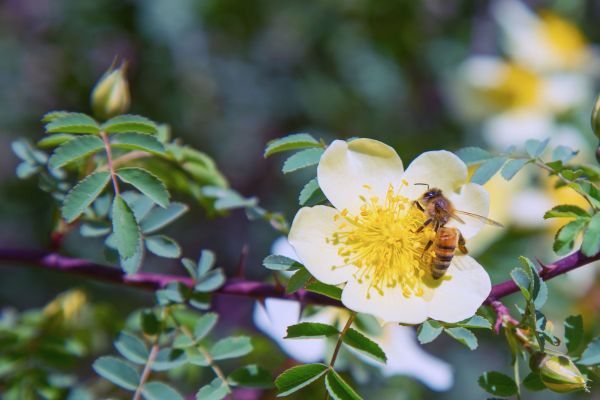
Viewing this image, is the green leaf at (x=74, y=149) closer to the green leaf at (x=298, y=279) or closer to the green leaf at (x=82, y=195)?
the green leaf at (x=82, y=195)

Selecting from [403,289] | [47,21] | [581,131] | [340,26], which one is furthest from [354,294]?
[47,21]

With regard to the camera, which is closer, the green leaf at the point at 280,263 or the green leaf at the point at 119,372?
the green leaf at the point at 280,263

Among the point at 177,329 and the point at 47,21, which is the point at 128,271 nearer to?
the point at 177,329

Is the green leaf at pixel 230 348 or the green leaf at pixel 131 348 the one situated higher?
the green leaf at pixel 230 348

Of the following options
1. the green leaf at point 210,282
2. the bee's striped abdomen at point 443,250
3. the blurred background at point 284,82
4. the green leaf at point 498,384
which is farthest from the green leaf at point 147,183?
the blurred background at point 284,82

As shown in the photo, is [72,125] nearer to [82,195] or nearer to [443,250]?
[82,195]

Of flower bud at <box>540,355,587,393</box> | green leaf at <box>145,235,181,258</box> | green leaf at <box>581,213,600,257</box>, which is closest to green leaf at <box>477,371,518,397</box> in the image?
flower bud at <box>540,355,587,393</box>

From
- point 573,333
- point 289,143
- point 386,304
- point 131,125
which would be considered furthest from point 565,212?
point 131,125
